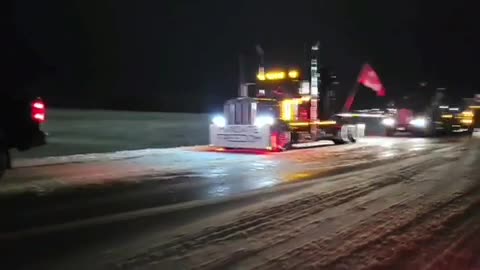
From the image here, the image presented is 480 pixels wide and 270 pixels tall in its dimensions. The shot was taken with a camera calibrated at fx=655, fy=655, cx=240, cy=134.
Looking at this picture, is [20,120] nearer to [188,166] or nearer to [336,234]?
[188,166]

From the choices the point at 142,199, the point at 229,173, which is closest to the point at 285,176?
the point at 229,173

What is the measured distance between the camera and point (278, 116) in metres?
24.2

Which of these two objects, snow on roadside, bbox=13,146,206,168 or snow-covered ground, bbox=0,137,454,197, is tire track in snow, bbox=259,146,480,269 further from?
snow on roadside, bbox=13,146,206,168

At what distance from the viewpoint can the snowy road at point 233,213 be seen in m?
7.26

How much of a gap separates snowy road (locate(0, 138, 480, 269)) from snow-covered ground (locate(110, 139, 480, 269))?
15 mm

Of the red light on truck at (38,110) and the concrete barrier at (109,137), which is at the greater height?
the red light on truck at (38,110)

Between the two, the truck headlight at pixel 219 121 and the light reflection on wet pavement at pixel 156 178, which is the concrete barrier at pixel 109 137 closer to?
the truck headlight at pixel 219 121

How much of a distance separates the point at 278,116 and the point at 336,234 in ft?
52.3

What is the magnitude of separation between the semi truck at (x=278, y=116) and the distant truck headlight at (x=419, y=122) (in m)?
8.48

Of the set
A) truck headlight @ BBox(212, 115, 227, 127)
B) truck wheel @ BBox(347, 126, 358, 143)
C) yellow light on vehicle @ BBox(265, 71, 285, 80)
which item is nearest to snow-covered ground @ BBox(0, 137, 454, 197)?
truck headlight @ BBox(212, 115, 227, 127)

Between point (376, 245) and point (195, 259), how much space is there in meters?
2.21

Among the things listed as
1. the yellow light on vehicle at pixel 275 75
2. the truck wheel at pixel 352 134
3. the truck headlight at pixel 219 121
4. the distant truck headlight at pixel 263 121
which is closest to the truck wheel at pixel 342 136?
the truck wheel at pixel 352 134

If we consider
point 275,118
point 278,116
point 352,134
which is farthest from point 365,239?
point 352,134

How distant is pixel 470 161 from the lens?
1919 cm
